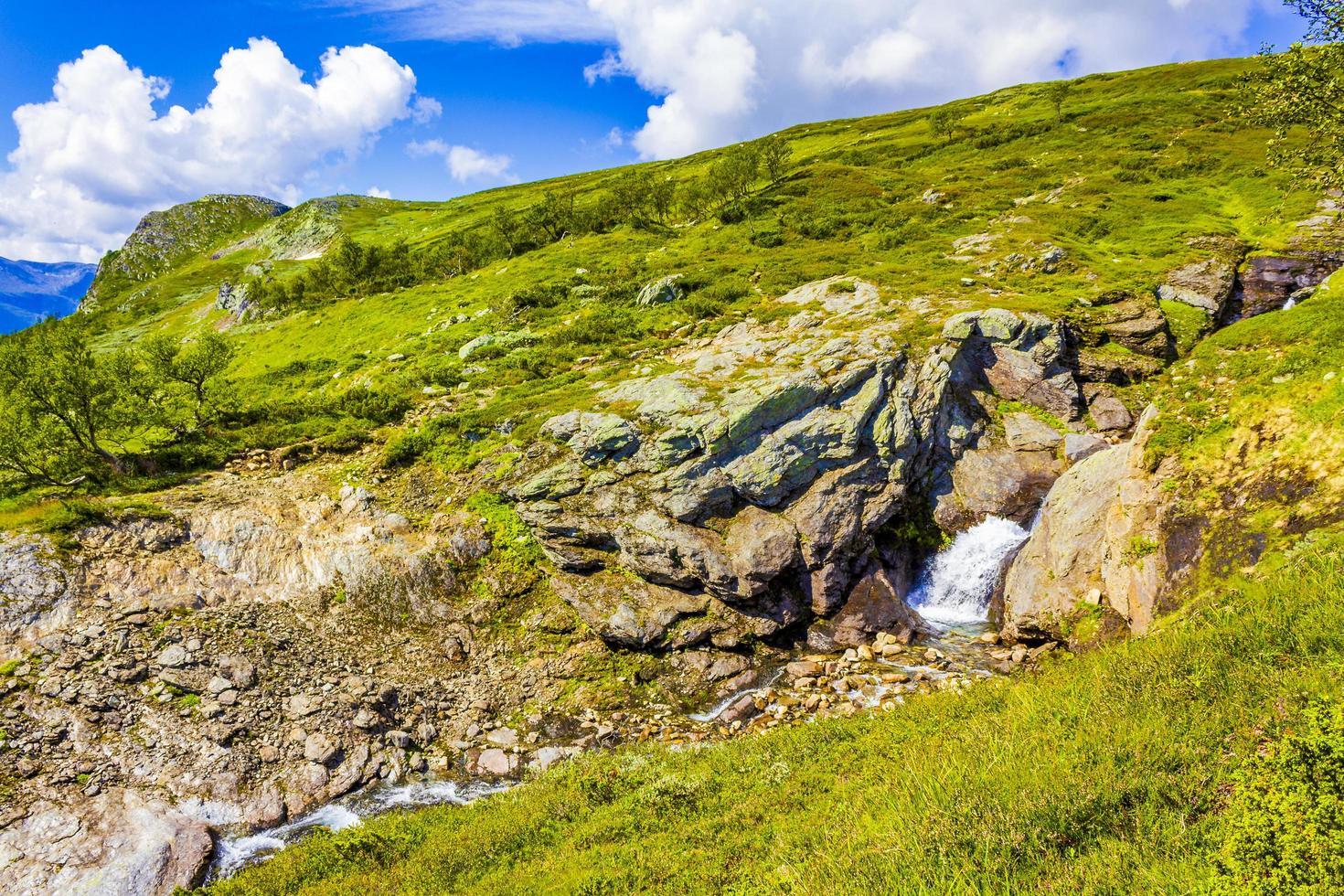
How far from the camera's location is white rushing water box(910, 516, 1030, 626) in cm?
2317

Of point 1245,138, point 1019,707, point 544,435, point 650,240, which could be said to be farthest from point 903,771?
point 1245,138

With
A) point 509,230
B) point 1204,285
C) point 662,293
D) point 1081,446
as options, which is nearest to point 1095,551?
point 1081,446

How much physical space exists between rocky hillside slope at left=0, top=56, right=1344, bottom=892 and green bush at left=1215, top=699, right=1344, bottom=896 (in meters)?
13.8

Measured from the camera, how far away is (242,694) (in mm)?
17484

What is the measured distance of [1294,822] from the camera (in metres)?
4.35

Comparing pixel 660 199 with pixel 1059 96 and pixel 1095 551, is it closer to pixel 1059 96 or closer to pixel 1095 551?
pixel 1095 551

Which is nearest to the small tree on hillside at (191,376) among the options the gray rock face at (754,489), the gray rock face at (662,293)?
the gray rock face at (754,489)

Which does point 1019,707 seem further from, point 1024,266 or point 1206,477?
point 1024,266

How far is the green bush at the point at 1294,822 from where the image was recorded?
13.7 ft

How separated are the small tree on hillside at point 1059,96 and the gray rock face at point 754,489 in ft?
288

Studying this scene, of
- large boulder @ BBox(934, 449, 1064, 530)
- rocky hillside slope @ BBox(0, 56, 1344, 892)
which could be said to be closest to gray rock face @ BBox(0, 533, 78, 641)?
rocky hillside slope @ BBox(0, 56, 1344, 892)

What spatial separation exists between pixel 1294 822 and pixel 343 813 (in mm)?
19341

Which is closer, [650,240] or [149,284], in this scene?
[650,240]

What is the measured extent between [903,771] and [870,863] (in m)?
2.72
